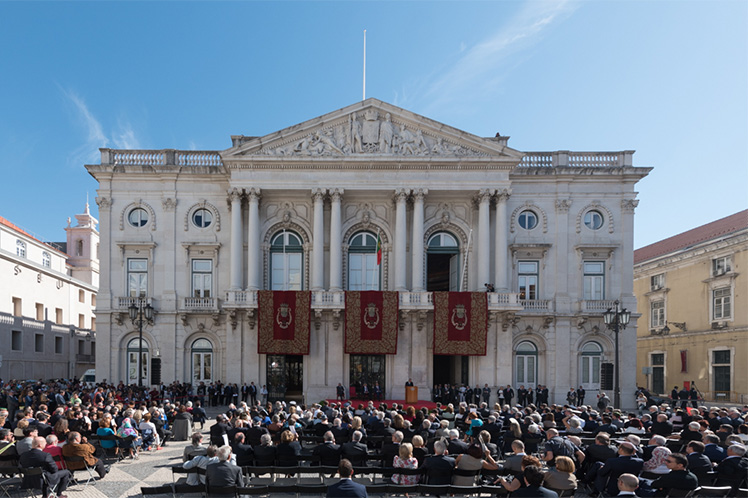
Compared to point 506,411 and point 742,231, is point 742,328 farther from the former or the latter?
point 506,411

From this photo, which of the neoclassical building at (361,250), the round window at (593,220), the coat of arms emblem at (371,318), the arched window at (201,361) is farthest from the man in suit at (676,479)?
the arched window at (201,361)

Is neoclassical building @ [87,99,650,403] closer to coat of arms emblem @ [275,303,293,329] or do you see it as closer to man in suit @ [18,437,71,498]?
coat of arms emblem @ [275,303,293,329]

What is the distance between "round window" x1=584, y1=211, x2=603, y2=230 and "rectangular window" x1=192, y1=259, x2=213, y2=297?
966 inches

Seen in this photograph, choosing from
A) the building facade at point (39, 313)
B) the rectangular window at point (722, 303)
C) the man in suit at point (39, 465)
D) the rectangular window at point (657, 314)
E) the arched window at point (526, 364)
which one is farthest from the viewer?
the rectangular window at point (657, 314)

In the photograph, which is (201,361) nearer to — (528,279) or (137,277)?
(137,277)

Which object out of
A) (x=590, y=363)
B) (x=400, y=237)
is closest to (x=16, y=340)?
(x=400, y=237)

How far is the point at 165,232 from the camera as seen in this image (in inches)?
1398

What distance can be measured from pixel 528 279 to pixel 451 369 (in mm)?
7800

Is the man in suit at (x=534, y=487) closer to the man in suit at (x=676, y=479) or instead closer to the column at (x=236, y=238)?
the man in suit at (x=676, y=479)

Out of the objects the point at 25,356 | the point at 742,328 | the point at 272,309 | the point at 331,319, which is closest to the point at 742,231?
the point at 742,328

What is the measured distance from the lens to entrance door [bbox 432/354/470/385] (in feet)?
114

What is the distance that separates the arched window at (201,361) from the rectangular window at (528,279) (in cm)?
2031

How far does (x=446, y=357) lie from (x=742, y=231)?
21.6 metres

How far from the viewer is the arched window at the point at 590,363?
35.3m
